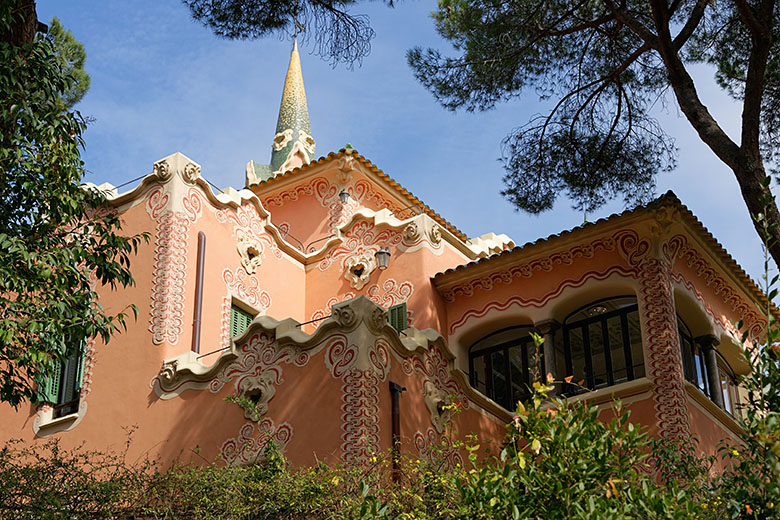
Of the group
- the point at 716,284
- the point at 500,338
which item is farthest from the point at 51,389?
the point at 716,284

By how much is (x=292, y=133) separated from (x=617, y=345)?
29.4 feet

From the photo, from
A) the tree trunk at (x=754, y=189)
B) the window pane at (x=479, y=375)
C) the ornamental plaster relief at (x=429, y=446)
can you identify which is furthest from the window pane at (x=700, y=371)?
the tree trunk at (x=754, y=189)

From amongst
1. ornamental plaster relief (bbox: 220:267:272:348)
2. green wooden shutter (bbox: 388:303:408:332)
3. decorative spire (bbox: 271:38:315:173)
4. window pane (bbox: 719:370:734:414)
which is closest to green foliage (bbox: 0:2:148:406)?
ornamental plaster relief (bbox: 220:267:272:348)

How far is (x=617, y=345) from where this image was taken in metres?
16.2

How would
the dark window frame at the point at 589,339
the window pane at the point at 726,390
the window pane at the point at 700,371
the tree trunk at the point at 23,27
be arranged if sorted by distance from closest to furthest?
the tree trunk at the point at 23,27 → the dark window frame at the point at 589,339 → the window pane at the point at 700,371 → the window pane at the point at 726,390

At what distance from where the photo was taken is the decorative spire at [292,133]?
20375 mm

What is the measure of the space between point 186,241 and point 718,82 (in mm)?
7946

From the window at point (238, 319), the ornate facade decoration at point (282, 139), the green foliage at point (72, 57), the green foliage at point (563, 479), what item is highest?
the ornate facade decoration at point (282, 139)

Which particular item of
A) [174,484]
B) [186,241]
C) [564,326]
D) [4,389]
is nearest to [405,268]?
[564,326]

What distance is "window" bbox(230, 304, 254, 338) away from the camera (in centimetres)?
1359

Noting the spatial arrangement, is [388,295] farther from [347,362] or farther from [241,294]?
[347,362]

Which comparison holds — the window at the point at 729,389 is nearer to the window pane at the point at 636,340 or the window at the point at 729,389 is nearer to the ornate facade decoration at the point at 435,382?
the window pane at the point at 636,340

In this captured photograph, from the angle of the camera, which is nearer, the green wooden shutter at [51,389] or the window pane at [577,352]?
the green wooden shutter at [51,389]

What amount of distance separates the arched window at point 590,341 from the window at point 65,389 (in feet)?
22.4
